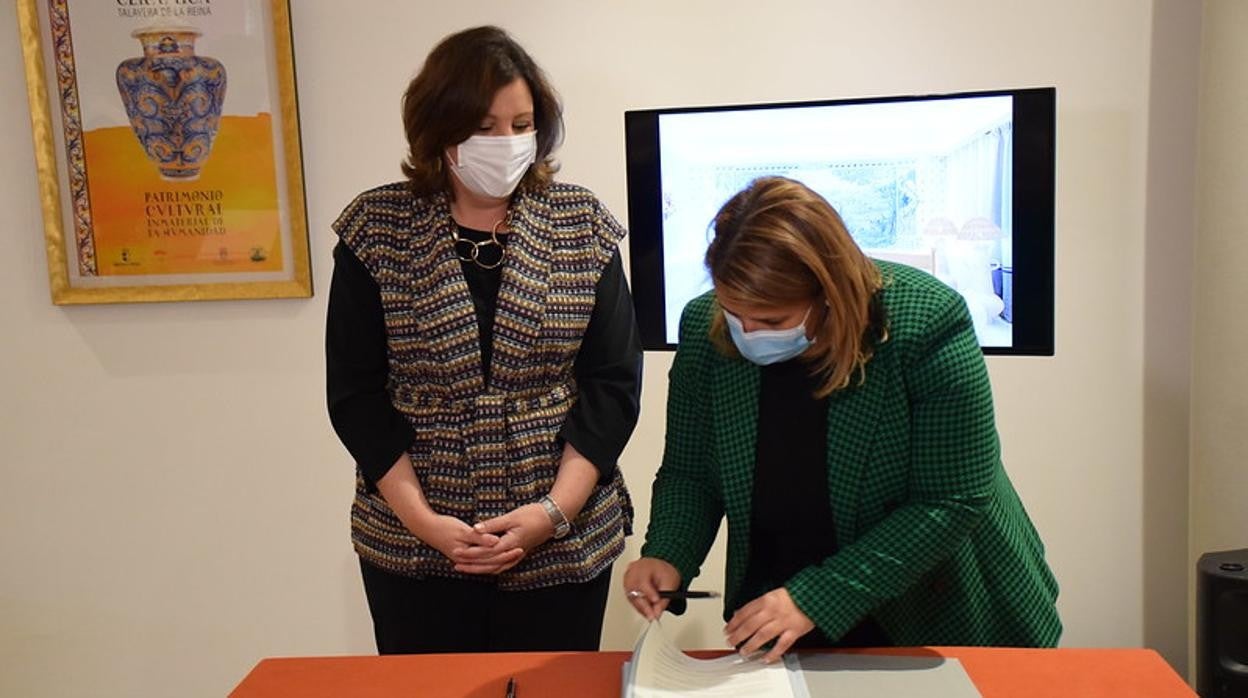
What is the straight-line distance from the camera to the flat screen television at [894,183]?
239cm

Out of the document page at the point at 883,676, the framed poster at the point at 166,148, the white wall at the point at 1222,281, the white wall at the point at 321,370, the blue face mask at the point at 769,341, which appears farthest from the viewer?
the framed poster at the point at 166,148

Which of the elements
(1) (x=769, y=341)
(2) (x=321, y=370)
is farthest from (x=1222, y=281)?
(2) (x=321, y=370)

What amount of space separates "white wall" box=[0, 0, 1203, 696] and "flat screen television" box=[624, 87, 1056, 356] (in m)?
0.16

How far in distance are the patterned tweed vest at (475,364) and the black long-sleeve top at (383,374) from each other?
1.0 inches

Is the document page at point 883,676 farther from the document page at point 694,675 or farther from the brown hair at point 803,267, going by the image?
the brown hair at point 803,267

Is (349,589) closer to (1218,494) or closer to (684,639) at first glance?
(684,639)

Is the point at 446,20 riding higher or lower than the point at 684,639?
higher

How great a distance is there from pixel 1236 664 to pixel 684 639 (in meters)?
1.28

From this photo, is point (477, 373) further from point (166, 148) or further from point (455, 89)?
point (166, 148)

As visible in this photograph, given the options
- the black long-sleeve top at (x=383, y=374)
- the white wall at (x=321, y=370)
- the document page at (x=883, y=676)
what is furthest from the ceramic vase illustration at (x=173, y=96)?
the document page at (x=883, y=676)

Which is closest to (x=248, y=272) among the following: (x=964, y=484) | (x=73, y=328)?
(x=73, y=328)

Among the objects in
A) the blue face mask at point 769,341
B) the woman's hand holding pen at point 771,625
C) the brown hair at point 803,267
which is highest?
the brown hair at point 803,267

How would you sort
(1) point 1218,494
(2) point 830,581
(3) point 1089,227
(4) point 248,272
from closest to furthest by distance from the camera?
(2) point 830,581, (1) point 1218,494, (3) point 1089,227, (4) point 248,272

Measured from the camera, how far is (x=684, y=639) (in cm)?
281
